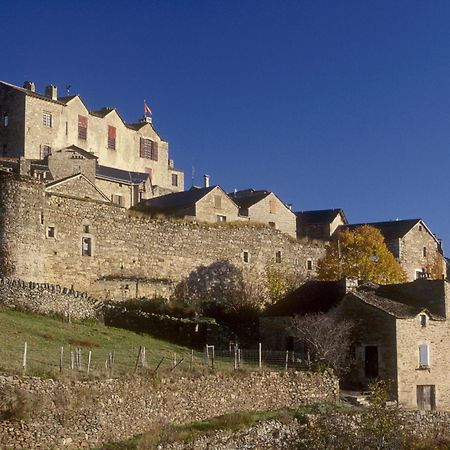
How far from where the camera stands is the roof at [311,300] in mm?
42406

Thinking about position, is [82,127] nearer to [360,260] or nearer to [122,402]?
[360,260]

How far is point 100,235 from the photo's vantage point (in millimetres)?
46469

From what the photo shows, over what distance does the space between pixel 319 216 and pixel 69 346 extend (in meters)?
41.3

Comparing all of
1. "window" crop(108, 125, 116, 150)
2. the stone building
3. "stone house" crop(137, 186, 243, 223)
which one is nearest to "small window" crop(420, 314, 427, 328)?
"stone house" crop(137, 186, 243, 223)

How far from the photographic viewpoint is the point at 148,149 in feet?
248

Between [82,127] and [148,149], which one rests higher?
[82,127]

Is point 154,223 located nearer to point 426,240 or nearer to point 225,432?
point 225,432

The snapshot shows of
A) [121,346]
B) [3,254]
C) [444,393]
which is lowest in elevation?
[444,393]

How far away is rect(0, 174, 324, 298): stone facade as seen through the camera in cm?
4122

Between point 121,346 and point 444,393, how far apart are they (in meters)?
16.8

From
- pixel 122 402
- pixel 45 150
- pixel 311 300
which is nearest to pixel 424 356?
pixel 311 300

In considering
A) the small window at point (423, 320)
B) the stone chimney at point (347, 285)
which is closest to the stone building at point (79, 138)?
the stone chimney at point (347, 285)

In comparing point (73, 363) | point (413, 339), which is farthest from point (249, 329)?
point (73, 363)

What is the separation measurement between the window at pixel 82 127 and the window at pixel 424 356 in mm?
38783
